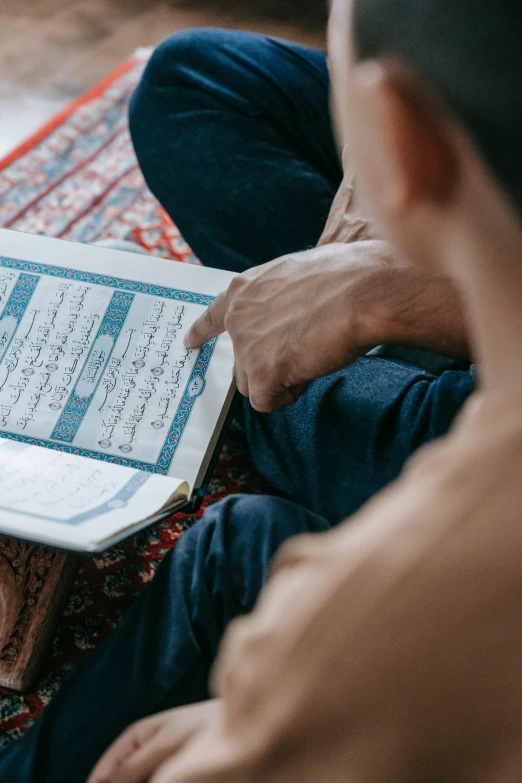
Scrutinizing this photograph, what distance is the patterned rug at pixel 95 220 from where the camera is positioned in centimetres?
92

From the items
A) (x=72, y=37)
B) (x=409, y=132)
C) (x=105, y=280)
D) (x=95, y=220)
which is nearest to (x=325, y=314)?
(x=105, y=280)

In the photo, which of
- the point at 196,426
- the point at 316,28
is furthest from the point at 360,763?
the point at 316,28

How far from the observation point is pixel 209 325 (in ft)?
2.73

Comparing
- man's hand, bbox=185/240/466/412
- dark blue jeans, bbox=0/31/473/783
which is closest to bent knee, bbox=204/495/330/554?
dark blue jeans, bbox=0/31/473/783

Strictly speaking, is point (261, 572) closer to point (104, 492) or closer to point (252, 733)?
point (104, 492)

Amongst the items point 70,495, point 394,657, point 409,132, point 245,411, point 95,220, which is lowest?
point 95,220

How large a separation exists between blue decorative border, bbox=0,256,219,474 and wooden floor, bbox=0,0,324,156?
2.97 feet

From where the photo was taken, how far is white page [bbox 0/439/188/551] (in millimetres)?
612

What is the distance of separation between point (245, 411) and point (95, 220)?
722mm

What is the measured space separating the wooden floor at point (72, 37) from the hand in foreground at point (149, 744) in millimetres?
1443

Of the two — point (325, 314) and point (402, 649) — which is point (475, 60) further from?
point (325, 314)

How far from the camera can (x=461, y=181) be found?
288 millimetres

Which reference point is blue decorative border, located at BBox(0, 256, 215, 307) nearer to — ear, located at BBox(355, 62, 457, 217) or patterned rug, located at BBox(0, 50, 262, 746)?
patterned rug, located at BBox(0, 50, 262, 746)

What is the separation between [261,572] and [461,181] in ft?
1.54
